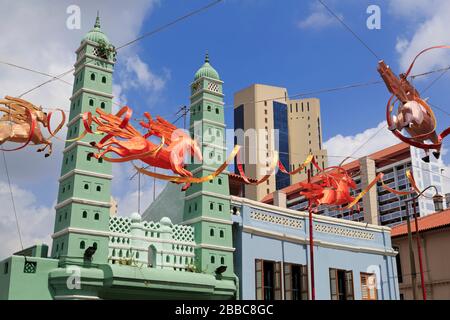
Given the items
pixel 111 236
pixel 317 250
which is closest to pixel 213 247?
pixel 111 236

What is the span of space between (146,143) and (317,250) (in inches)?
495

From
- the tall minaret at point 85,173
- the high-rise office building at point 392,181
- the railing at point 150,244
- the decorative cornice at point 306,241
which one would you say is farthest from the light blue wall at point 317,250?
the high-rise office building at point 392,181

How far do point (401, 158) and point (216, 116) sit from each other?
57.3 meters

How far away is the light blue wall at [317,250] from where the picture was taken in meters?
23.2

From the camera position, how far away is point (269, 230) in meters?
24.2

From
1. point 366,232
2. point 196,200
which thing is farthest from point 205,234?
point 366,232

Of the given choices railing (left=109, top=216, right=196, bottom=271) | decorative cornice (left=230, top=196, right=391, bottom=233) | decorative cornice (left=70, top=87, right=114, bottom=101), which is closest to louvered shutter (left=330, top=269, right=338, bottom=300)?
decorative cornice (left=230, top=196, right=391, bottom=233)

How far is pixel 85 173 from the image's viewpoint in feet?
64.6

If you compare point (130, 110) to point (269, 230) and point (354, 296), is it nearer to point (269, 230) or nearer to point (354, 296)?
point (269, 230)

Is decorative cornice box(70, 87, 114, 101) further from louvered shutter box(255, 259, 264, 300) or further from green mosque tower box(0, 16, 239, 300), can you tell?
louvered shutter box(255, 259, 264, 300)

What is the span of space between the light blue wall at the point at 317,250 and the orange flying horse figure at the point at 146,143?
24.2ft

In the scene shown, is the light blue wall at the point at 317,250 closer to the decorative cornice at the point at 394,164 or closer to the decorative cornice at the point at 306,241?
the decorative cornice at the point at 306,241

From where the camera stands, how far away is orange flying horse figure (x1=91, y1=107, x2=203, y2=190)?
15.9 meters

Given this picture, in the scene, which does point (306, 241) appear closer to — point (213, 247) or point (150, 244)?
point (213, 247)
